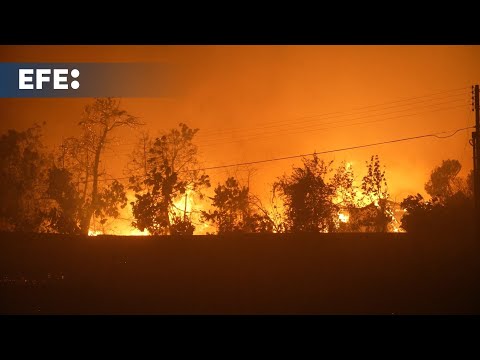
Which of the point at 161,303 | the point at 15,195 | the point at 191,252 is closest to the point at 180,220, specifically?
the point at 15,195

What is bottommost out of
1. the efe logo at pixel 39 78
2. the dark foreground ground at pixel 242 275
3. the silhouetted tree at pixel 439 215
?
the dark foreground ground at pixel 242 275

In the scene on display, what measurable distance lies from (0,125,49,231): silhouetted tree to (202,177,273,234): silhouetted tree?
29.8ft

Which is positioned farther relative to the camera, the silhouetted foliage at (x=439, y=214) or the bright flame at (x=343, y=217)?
the bright flame at (x=343, y=217)

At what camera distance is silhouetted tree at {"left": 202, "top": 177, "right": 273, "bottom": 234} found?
2698 cm

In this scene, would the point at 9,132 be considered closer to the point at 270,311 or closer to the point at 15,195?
the point at 15,195

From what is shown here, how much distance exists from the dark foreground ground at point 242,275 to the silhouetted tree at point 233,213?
955cm

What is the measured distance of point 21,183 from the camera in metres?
30.2

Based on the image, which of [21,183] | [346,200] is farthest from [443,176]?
[21,183]

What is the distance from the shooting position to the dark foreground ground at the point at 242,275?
541 inches

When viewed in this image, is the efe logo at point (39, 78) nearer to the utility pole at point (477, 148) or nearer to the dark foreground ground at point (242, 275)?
the dark foreground ground at point (242, 275)

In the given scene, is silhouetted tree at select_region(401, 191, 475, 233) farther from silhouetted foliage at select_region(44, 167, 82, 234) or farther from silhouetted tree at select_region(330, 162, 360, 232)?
silhouetted foliage at select_region(44, 167, 82, 234)

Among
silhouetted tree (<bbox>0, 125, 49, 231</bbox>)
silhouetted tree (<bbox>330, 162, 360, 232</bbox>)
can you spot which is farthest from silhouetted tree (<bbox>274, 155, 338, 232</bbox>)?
silhouetted tree (<bbox>0, 125, 49, 231</bbox>)

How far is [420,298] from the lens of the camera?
14.1 meters

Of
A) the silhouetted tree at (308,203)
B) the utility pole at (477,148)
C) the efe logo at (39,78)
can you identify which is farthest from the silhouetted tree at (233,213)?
the efe logo at (39,78)
